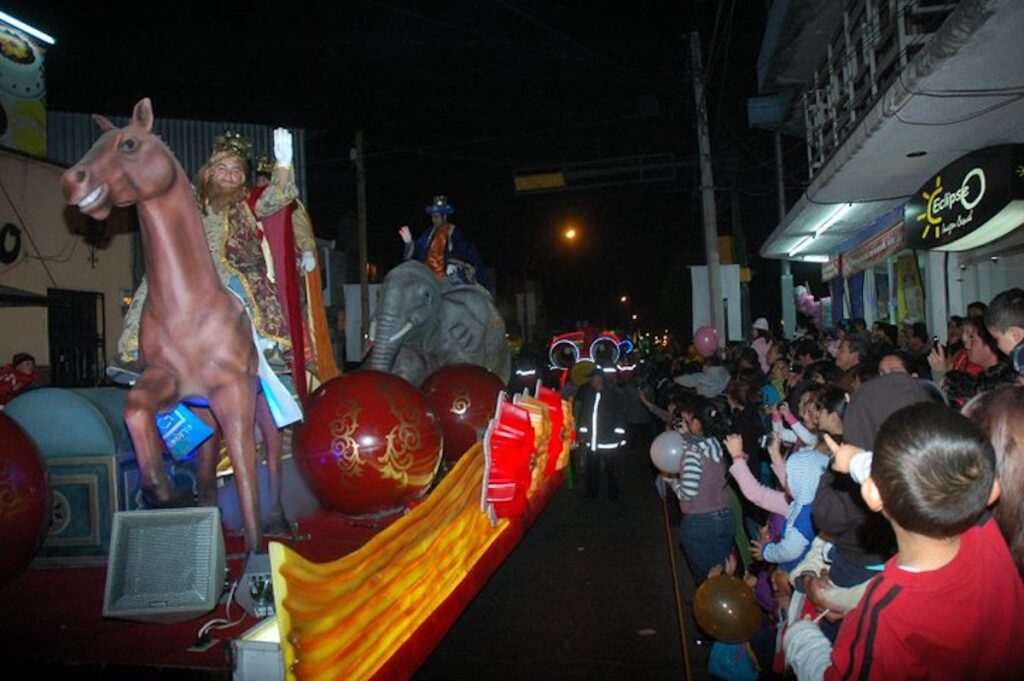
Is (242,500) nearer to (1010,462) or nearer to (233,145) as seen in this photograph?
(233,145)

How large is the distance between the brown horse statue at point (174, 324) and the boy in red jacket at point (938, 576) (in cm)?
286

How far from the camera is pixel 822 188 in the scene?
11.0 metres

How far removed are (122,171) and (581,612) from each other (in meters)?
4.49

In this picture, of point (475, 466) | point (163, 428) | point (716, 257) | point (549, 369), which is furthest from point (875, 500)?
point (716, 257)

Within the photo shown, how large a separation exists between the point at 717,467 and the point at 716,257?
11.4m

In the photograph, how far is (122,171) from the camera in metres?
3.52

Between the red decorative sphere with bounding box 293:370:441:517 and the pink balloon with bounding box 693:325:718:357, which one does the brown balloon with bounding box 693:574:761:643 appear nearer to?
the red decorative sphere with bounding box 293:370:441:517

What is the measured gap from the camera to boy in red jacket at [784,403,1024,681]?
175 centimetres

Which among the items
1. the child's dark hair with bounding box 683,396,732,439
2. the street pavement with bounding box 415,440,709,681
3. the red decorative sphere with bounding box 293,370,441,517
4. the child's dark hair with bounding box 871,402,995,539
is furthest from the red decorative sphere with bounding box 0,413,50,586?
the child's dark hair with bounding box 683,396,732,439

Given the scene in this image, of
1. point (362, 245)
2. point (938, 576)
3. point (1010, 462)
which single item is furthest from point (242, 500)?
point (362, 245)

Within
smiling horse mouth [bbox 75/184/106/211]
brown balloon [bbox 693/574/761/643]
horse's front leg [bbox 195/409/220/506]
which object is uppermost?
smiling horse mouth [bbox 75/184/106/211]

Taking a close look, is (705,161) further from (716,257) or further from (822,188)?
(822,188)

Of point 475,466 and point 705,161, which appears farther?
point 705,161

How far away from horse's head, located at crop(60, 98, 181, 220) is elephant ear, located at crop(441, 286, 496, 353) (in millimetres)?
4423
